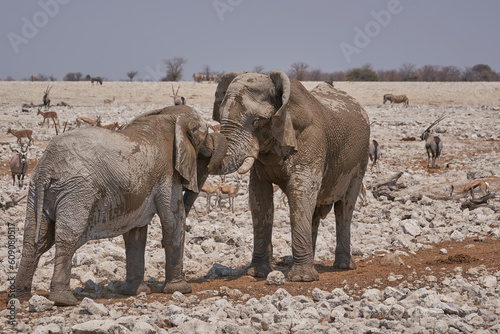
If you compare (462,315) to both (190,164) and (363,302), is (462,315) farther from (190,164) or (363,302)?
(190,164)

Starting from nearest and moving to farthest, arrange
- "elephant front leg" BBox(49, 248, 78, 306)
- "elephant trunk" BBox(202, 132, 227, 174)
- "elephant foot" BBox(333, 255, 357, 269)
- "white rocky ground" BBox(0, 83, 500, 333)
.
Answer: "white rocky ground" BBox(0, 83, 500, 333) < "elephant front leg" BBox(49, 248, 78, 306) < "elephant trunk" BBox(202, 132, 227, 174) < "elephant foot" BBox(333, 255, 357, 269)

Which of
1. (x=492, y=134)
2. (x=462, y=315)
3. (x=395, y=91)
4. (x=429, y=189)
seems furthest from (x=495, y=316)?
(x=395, y=91)

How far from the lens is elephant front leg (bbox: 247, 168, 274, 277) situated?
8.88 meters

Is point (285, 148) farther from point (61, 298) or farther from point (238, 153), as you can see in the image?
point (61, 298)

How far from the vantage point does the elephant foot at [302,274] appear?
8203mm

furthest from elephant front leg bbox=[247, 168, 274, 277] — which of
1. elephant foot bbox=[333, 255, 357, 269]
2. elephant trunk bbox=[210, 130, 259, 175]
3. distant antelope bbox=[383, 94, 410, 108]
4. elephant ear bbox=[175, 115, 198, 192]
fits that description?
distant antelope bbox=[383, 94, 410, 108]

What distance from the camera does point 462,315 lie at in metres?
6.27

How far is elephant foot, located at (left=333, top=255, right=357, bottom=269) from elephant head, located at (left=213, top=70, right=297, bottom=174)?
2.01 metres

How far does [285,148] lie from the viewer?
8.23 m

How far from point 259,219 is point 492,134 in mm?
18925

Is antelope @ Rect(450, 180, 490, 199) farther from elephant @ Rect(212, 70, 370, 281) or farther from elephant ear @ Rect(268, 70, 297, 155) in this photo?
elephant ear @ Rect(268, 70, 297, 155)

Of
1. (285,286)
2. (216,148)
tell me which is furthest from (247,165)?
(285,286)

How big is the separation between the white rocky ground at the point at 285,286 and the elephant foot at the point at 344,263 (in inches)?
29.2

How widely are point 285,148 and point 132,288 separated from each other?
2.32 meters
